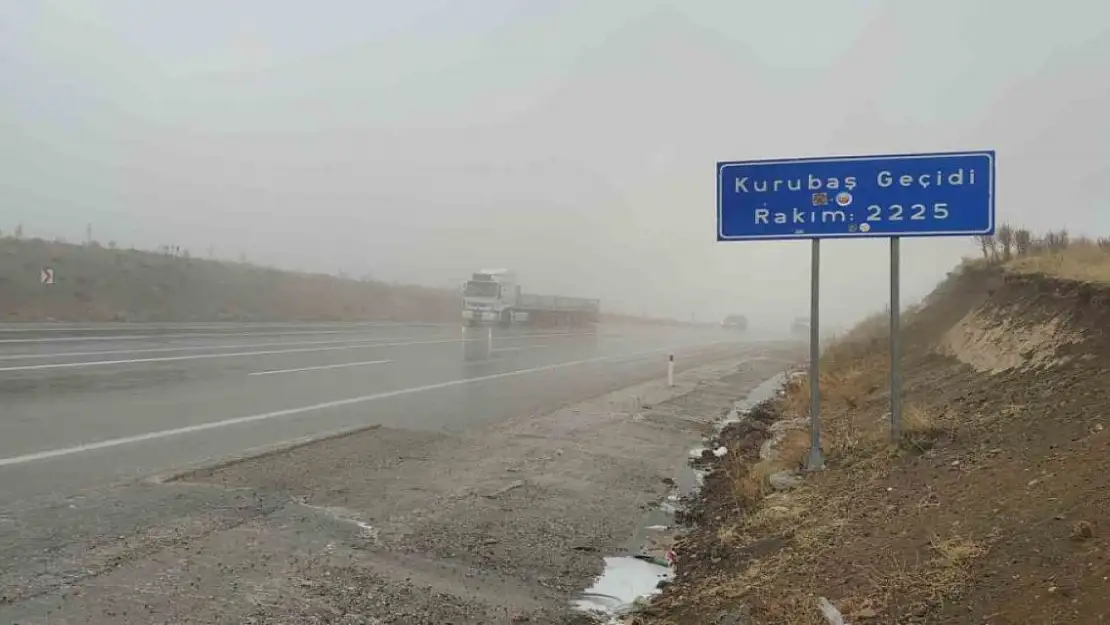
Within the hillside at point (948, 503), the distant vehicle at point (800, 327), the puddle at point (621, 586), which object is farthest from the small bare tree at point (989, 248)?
the distant vehicle at point (800, 327)

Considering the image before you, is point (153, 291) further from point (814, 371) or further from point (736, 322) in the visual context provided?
point (736, 322)

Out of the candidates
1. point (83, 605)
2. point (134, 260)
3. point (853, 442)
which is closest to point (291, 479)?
point (83, 605)

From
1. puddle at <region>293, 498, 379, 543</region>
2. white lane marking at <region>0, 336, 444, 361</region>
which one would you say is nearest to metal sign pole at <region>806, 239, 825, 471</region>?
puddle at <region>293, 498, 379, 543</region>

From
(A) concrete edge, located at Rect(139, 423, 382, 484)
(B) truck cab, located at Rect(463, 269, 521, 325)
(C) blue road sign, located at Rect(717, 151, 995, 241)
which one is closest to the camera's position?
(C) blue road sign, located at Rect(717, 151, 995, 241)

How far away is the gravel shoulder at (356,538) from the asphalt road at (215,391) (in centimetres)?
116

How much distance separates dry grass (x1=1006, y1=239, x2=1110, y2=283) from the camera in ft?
31.7

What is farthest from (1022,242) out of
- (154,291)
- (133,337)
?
(154,291)

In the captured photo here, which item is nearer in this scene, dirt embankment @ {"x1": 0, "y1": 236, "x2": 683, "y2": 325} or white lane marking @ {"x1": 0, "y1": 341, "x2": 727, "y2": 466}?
white lane marking @ {"x1": 0, "y1": 341, "x2": 727, "y2": 466}

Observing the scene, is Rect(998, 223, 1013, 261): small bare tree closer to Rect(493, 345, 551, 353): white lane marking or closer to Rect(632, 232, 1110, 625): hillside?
Rect(632, 232, 1110, 625): hillside

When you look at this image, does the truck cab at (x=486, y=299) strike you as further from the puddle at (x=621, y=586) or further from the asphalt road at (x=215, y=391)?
the puddle at (x=621, y=586)

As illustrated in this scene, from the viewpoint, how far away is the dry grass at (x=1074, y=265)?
9664mm

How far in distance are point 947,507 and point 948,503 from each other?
3.5 inches

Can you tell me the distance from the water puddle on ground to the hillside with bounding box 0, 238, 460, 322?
32798 mm

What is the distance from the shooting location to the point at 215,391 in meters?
14.0
